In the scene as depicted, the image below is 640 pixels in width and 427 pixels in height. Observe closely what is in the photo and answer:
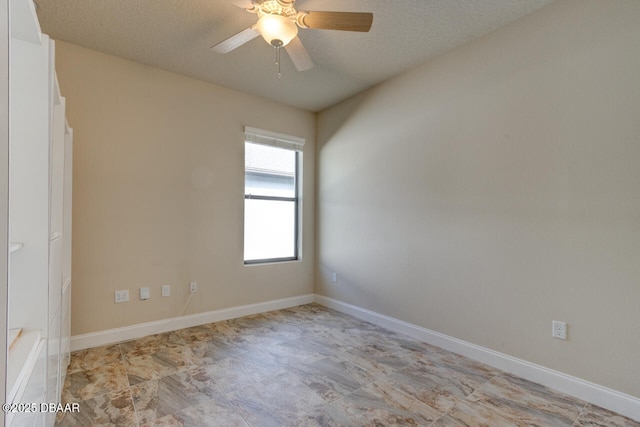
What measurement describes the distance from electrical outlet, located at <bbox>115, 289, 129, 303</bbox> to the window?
127 centimetres

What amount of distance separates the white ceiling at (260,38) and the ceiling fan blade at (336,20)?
1.26 ft

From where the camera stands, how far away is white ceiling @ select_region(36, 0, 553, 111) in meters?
2.26

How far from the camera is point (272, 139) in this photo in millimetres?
3959

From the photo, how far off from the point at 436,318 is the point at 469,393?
0.83 metres

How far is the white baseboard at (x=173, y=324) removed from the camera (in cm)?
278

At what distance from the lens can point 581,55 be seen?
82.1 inches

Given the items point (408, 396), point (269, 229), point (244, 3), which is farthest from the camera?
point (269, 229)

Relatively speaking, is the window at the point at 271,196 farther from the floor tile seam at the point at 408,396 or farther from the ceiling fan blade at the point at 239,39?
the floor tile seam at the point at 408,396

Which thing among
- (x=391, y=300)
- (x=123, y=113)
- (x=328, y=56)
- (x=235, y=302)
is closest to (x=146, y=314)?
(x=235, y=302)

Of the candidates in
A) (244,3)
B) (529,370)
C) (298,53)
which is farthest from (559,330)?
(244,3)

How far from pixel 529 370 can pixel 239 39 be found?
3.12 metres

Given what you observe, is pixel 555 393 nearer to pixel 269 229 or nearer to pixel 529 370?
pixel 529 370

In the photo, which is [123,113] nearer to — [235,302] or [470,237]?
[235,302]

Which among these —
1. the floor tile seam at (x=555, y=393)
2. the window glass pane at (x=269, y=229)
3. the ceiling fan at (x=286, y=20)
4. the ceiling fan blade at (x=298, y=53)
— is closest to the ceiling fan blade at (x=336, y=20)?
the ceiling fan at (x=286, y=20)
